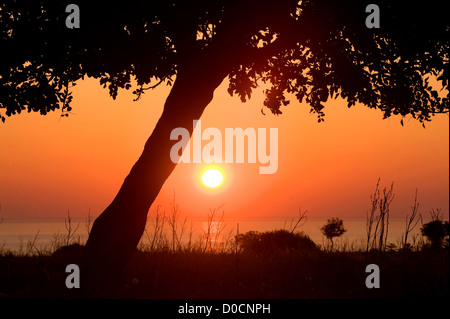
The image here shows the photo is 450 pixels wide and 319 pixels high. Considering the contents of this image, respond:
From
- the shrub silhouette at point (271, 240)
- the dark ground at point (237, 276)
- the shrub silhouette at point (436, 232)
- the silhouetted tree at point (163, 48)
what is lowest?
the dark ground at point (237, 276)

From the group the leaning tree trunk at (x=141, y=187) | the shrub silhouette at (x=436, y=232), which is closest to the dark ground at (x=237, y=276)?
the leaning tree trunk at (x=141, y=187)

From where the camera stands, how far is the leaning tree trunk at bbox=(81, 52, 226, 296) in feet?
35.4

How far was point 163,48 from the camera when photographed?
1249cm

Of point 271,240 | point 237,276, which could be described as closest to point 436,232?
point 271,240

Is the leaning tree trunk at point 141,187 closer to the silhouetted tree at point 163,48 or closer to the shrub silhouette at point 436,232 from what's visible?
the silhouetted tree at point 163,48

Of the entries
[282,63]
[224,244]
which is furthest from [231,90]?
[224,244]

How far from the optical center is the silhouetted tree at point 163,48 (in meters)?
10.9

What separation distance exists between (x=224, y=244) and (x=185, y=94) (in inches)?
180


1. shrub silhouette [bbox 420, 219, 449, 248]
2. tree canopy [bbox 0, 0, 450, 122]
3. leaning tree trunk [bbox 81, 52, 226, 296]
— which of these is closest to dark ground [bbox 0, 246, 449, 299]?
leaning tree trunk [bbox 81, 52, 226, 296]

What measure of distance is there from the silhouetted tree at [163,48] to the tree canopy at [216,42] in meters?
0.02

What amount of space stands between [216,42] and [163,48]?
159cm
